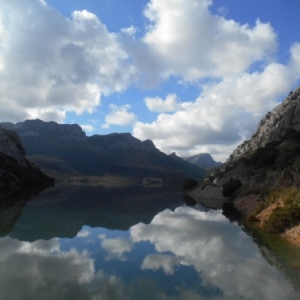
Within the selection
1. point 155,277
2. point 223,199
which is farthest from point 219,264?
point 223,199

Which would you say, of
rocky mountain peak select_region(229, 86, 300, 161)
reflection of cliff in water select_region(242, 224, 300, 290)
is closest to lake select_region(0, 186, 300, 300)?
reflection of cliff in water select_region(242, 224, 300, 290)

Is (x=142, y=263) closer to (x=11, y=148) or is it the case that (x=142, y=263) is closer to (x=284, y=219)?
(x=284, y=219)

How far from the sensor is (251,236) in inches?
1244

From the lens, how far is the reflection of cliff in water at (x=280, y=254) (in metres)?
18.8

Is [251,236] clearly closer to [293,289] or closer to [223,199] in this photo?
[293,289]

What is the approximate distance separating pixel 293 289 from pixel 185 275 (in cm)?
548

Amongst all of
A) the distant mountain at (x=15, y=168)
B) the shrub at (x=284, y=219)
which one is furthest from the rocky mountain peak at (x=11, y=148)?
the shrub at (x=284, y=219)

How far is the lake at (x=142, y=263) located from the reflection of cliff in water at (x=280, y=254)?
0.18ft

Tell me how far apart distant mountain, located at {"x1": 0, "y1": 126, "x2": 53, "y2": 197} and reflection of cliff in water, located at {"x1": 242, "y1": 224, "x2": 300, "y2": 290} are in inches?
3449

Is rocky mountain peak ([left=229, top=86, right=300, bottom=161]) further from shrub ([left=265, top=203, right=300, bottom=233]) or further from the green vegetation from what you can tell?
shrub ([left=265, top=203, right=300, bottom=233])

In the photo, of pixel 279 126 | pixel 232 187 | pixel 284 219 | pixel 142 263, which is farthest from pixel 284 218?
pixel 279 126

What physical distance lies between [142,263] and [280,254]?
944cm

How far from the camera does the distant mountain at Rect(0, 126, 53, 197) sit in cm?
10888

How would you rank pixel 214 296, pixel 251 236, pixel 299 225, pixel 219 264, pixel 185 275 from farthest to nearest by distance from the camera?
1. pixel 251 236
2. pixel 299 225
3. pixel 219 264
4. pixel 185 275
5. pixel 214 296
